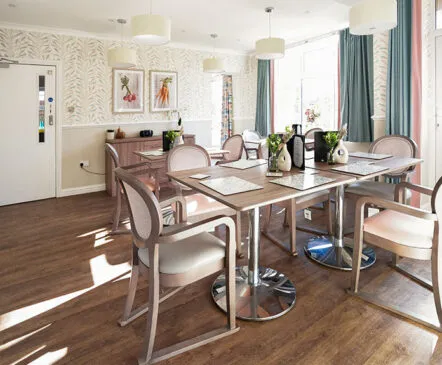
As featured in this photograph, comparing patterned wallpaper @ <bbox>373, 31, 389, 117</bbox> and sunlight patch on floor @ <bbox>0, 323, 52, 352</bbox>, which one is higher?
patterned wallpaper @ <bbox>373, 31, 389, 117</bbox>

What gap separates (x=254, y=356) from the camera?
1625 mm

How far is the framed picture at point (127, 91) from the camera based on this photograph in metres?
5.35

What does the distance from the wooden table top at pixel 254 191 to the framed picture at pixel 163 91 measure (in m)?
3.61

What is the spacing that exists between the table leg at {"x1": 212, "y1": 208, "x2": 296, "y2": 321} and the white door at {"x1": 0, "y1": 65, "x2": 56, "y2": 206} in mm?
3763

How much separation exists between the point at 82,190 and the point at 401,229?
469 cm

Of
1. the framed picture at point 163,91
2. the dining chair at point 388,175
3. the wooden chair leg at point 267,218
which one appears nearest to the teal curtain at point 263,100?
the framed picture at point 163,91

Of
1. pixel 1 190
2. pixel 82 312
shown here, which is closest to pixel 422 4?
pixel 82 312

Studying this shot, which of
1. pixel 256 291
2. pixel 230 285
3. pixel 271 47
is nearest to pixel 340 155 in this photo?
pixel 256 291

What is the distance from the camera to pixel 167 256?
5.41 feet

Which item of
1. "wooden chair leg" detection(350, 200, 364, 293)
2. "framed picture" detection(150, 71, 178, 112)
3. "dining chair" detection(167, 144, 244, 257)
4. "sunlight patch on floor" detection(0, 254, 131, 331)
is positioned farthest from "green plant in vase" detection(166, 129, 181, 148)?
"wooden chair leg" detection(350, 200, 364, 293)

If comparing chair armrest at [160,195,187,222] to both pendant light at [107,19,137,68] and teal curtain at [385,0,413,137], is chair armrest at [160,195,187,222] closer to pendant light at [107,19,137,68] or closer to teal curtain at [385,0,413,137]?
pendant light at [107,19,137,68]

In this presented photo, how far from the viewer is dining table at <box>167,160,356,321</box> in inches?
70.9

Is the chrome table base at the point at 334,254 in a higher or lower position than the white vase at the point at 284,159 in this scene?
lower

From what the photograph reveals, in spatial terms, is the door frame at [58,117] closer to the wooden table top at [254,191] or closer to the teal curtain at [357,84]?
the wooden table top at [254,191]
